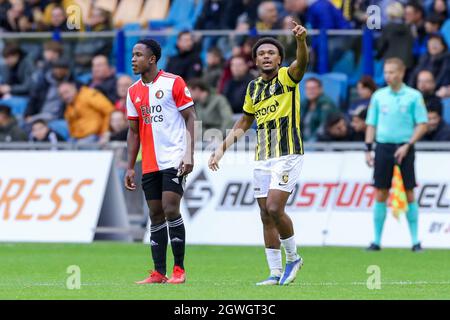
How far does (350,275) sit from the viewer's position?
14.0 m

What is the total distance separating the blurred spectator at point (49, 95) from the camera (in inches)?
937

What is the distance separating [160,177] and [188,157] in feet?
1.40

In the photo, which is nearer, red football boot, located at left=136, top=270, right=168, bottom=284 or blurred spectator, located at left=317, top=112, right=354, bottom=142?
red football boot, located at left=136, top=270, right=168, bottom=284

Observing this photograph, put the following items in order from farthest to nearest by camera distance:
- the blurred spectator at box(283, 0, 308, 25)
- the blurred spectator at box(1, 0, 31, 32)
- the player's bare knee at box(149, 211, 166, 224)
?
the blurred spectator at box(1, 0, 31, 32) < the blurred spectator at box(283, 0, 308, 25) < the player's bare knee at box(149, 211, 166, 224)

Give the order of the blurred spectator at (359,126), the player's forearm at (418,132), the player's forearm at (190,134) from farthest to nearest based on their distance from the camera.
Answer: the blurred spectator at (359,126) → the player's forearm at (418,132) → the player's forearm at (190,134)

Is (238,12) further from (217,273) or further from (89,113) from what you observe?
(217,273)

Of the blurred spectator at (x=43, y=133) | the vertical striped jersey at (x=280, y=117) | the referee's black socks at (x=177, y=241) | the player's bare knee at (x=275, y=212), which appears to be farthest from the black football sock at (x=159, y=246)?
the blurred spectator at (x=43, y=133)

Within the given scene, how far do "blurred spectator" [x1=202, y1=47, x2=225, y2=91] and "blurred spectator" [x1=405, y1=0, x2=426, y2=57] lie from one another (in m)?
3.37

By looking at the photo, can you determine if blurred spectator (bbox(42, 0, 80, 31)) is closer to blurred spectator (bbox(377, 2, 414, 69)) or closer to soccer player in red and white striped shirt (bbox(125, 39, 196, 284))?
blurred spectator (bbox(377, 2, 414, 69))

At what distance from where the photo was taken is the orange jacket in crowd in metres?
22.8

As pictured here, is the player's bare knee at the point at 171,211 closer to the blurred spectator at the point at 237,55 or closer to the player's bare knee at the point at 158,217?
the player's bare knee at the point at 158,217

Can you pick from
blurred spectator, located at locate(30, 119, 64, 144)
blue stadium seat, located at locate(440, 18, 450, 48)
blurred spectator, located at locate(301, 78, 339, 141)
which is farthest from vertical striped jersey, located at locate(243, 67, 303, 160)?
blue stadium seat, located at locate(440, 18, 450, 48)

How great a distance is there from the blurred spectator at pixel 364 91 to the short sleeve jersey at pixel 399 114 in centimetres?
259

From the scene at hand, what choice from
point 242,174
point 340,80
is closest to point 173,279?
point 242,174
